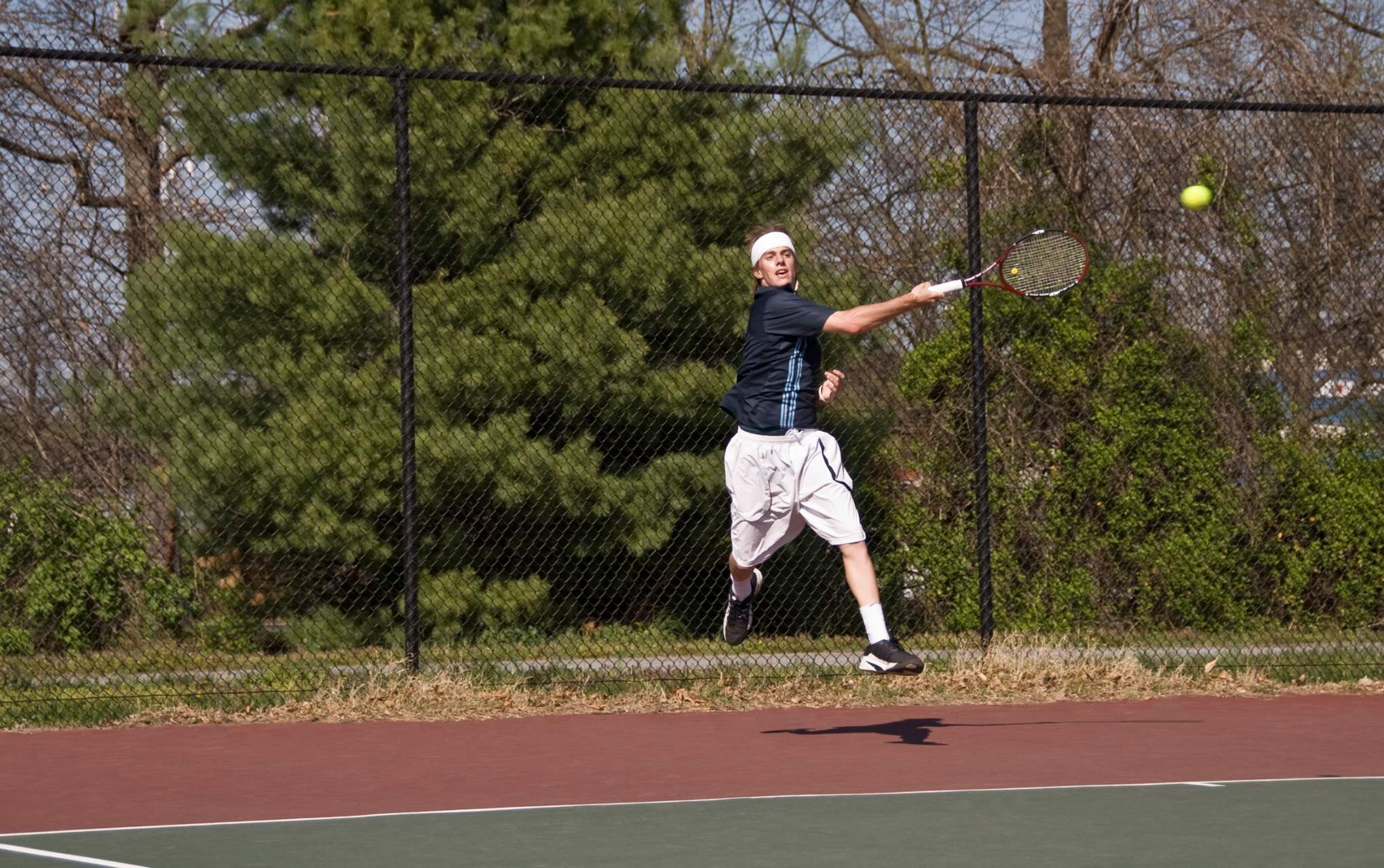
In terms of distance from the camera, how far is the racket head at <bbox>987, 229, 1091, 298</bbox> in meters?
7.90

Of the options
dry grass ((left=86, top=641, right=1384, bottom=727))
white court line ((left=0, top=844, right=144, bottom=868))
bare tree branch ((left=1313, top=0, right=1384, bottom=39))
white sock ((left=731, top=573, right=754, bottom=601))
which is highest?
bare tree branch ((left=1313, top=0, right=1384, bottom=39))

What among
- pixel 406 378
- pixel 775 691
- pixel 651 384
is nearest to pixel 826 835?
pixel 775 691

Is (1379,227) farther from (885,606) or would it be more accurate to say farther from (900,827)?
(900,827)

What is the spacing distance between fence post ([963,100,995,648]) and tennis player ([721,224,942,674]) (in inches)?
76.3

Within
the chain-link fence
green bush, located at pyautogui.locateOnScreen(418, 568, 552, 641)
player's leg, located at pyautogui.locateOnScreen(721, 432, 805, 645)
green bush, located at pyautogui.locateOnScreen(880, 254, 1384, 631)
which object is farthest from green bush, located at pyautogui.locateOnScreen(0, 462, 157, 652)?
player's leg, located at pyautogui.locateOnScreen(721, 432, 805, 645)

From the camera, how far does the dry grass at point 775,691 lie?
325 inches

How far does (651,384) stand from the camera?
426 inches

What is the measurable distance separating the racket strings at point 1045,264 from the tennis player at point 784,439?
1132 mm

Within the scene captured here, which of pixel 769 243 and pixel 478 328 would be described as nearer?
pixel 769 243

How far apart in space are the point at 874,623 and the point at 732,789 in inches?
43.5

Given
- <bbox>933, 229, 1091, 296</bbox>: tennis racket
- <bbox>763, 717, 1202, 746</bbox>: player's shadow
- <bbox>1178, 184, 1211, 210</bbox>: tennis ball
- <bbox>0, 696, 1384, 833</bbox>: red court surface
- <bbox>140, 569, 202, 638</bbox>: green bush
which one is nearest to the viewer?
<bbox>0, 696, 1384, 833</bbox>: red court surface

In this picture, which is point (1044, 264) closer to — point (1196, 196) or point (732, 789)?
point (1196, 196)

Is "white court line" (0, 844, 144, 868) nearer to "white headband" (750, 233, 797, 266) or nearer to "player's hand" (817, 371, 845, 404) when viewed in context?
"player's hand" (817, 371, 845, 404)

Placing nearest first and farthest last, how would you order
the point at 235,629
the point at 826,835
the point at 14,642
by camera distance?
the point at 826,835 → the point at 14,642 → the point at 235,629
